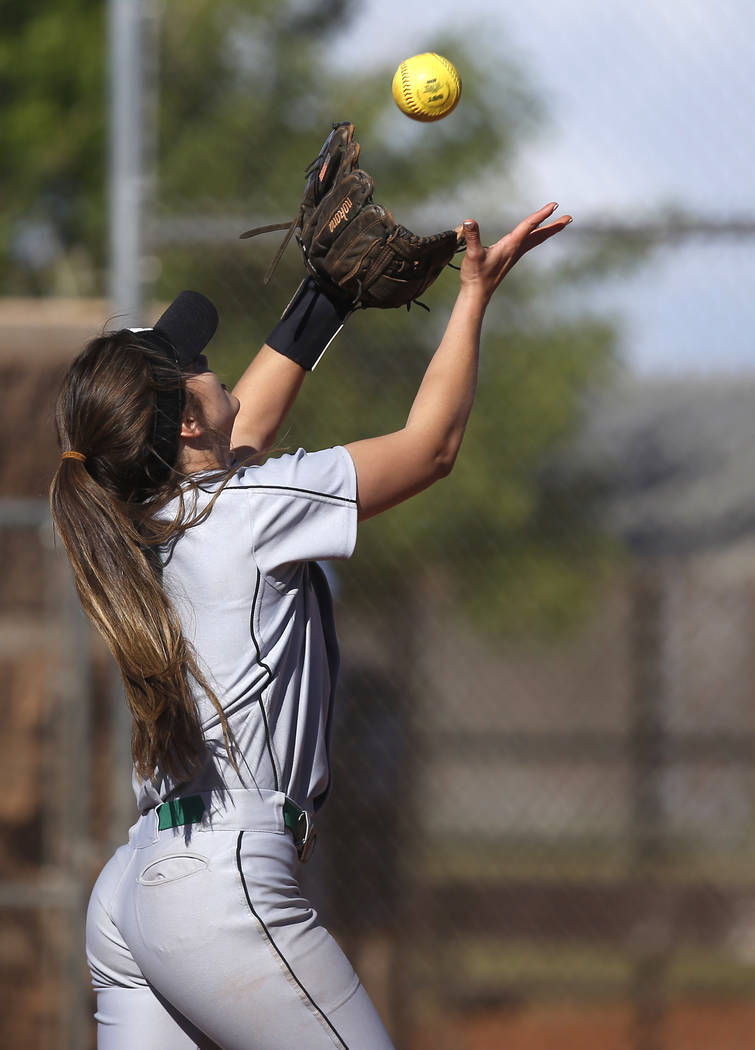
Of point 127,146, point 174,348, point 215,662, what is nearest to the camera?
point 215,662

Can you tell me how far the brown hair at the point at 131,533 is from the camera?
177 cm

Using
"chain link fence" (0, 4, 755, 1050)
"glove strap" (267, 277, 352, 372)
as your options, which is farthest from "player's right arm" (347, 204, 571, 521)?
"chain link fence" (0, 4, 755, 1050)

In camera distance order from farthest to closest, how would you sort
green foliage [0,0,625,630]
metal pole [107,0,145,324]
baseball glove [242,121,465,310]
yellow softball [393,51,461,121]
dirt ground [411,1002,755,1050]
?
green foliage [0,0,625,630] → dirt ground [411,1002,755,1050] → metal pole [107,0,145,324] → yellow softball [393,51,461,121] → baseball glove [242,121,465,310]

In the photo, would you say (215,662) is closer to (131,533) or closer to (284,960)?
(131,533)

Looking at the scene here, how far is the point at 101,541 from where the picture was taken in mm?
1788

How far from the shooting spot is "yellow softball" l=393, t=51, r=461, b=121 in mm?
2451

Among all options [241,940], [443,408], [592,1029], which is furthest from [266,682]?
[592,1029]

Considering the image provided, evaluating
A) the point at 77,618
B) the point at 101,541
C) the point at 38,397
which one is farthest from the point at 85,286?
the point at 101,541

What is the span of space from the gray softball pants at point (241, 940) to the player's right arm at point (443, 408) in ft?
1.67

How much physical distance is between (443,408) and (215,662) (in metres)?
0.53

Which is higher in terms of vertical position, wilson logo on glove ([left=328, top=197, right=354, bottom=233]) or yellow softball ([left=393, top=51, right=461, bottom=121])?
yellow softball ([left=393, top=51, right=461, bottom=121])

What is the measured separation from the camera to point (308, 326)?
231cm

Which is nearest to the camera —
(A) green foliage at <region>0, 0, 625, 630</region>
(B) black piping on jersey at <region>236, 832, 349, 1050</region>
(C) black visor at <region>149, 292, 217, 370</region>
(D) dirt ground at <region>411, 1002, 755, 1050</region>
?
(B) black piping on jersey at <region>236, 832, 349, 1050</region>

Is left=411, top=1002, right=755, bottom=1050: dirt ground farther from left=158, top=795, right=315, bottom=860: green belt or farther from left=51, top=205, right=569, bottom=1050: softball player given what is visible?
left=158, top=795, right=315, bottom=860: green belt
